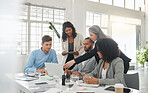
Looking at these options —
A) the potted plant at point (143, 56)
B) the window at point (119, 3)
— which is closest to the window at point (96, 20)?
the window at point (119, 3)

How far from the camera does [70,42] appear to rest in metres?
3.01

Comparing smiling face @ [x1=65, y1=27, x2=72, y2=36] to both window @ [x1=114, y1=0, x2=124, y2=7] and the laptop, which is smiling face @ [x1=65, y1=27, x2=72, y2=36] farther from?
window @ [x1=114, y1=0, x2=124, y2=7]

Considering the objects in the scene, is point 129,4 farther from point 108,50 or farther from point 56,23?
point 108,50

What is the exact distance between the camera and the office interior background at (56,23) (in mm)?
263

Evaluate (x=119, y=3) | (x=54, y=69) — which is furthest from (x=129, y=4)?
(x=54, y=69)

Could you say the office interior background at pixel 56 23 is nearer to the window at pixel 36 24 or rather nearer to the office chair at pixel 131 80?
the window at pixel 36 24

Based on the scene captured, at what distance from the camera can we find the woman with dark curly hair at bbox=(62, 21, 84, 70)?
9.41 ft

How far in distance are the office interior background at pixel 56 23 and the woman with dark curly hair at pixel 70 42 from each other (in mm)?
766

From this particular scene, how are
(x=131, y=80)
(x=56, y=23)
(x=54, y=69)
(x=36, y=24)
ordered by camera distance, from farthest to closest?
(x=56, y=23)
(x=36, y=24)
(x=54, y=69)
(x=131, y=80)

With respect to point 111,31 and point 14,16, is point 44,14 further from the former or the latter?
point 14,16

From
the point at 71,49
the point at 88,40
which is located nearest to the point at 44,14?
the point at 71,49

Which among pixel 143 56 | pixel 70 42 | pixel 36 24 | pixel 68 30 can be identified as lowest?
pixel 143 56

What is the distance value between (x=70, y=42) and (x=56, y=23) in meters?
3.27

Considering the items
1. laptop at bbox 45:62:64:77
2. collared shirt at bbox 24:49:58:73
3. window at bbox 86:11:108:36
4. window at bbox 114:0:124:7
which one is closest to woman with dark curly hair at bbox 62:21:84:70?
collared shirt at bbox 24:49:58:73
